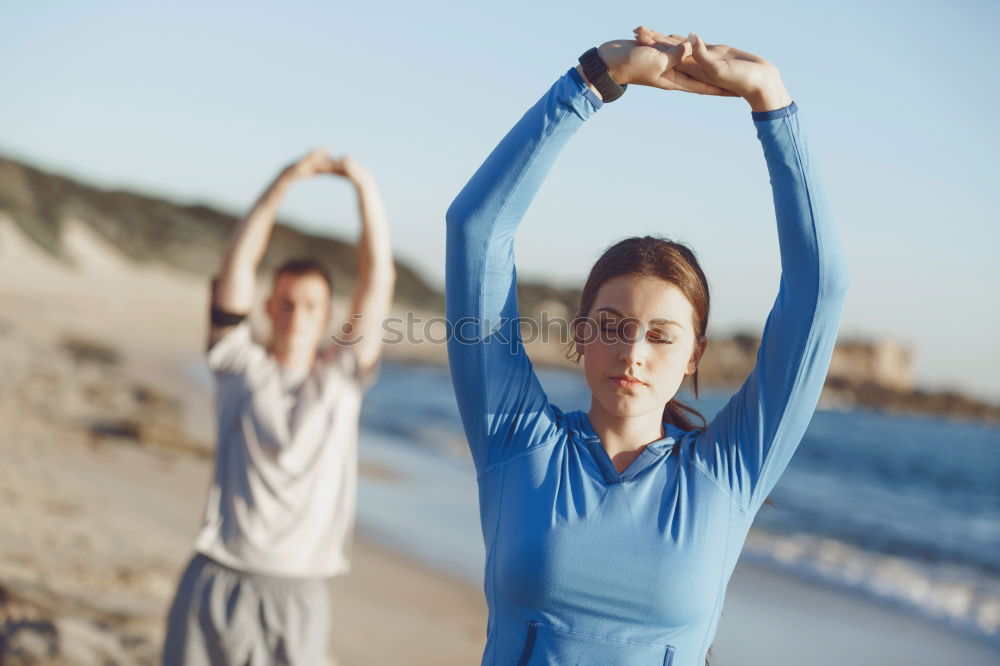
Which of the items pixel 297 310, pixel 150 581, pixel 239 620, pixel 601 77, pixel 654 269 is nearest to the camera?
pixel 601 77

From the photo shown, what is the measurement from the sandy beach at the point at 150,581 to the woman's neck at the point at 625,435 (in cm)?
286

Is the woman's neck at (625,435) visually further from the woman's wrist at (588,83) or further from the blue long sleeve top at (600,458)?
the woman's wrist at (588,83)

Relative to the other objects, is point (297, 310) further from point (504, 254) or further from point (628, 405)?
point (628, 405)

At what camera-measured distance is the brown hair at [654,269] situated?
157 cm

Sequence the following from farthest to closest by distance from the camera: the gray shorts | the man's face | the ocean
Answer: the ocean
the man's face
the gray shorts

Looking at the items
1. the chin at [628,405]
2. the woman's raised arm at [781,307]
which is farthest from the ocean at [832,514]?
the chin at [628,405]

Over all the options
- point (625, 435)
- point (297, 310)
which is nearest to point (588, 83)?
point (625, 435)

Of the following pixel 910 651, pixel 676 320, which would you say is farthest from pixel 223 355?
pixel 910 651

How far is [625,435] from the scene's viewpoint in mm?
1549

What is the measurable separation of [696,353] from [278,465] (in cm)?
162

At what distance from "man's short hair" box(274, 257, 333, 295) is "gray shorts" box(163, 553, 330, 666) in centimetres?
94

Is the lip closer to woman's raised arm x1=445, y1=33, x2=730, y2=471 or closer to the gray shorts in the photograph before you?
woman's raised arm x1=445, y1=33, x2=730, y2=471

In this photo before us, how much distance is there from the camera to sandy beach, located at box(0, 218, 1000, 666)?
13.5 ft

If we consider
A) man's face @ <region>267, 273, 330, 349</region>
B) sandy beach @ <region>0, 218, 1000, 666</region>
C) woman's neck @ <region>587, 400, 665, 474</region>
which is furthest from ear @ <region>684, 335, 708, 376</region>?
sandy beach @ <region>0, 218, 1000, 666</region>
